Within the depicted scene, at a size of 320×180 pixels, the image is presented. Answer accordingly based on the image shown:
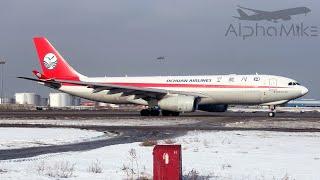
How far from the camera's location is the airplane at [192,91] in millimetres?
48562

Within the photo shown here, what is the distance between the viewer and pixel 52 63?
192ft

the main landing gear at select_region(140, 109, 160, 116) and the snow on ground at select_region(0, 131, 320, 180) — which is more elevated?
the main landing gear at select_region(140, 109, 160, 116)

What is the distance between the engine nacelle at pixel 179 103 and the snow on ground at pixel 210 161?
1004 inches

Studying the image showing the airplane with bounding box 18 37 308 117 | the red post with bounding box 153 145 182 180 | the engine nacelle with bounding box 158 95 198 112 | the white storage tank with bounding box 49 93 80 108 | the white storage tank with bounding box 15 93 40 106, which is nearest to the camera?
the red post with bounding box 153 145 182 180

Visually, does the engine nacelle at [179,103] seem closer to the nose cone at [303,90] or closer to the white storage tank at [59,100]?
the nose cone at [303,90]

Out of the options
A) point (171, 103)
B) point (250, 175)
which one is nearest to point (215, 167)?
point (250, 175)

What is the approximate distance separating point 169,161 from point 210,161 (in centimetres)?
516

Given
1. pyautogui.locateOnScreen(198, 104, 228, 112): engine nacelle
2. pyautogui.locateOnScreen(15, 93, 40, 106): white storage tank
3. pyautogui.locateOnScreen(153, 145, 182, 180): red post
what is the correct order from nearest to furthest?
pyautogui.locateOnScreen(153, 145, 182, 180): red post, pyautogui.locateOnScreen(198, 104, 228, 112): engine nacelle, pyautogui.locateOnScreen(15, 93, 40, 106): white storage tank

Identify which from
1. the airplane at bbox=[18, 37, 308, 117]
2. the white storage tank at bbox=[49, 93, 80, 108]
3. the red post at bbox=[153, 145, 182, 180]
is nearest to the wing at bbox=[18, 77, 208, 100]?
the airplane at bbox=[18, 37, 308, 117]

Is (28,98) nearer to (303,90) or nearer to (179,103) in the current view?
(179,103)

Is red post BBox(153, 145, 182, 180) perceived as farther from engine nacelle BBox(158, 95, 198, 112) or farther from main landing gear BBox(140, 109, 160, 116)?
main landing gear BBox(140, 109, 160, 116)

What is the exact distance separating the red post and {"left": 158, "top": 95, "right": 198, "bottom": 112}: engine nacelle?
3646 cm

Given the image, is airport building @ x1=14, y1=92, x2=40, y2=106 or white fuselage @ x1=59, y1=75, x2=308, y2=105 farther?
airport building @ x1=14, y1=92, x2=40, y2=106

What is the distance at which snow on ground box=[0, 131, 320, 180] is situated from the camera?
→ 1275cm
